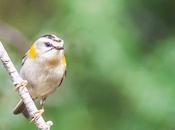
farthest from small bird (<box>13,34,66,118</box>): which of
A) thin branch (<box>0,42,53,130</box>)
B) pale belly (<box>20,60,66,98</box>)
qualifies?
thin branch (<box>0,42,53,130</box>)

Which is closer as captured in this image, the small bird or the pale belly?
the small bird

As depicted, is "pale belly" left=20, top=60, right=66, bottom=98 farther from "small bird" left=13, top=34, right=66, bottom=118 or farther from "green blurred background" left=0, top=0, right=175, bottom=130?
"green blurred background" left=0, top=0, right=175, bottom=130

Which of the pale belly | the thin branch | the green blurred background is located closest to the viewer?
the thin branch

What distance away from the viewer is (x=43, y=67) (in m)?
4.46

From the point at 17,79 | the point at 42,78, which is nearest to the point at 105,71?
the point at 42,78

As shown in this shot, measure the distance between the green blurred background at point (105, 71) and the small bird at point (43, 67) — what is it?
0.68 m

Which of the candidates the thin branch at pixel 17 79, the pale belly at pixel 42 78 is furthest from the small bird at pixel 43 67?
the thin branch at pixel 17 79

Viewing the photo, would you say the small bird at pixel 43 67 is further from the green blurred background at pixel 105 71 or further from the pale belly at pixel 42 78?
the green blurred background at pixel 105 71

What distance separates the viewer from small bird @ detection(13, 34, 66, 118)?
4.34 meters

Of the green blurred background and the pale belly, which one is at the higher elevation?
the green blurred background

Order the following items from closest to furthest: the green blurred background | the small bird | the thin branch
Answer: the thin branch < the small bird < the green blurred background

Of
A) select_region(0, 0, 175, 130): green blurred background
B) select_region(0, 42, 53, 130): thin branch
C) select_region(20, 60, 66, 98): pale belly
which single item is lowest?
select_region(0, 42, 53, 130): thin branch

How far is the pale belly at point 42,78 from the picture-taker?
4484 mm

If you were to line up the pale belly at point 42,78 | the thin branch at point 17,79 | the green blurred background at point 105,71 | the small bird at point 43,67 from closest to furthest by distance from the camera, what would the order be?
the thin branch at point 17,79, the small bird at point 43,67, the pale belly at point 42,78, the green blurred background at point 105,71
